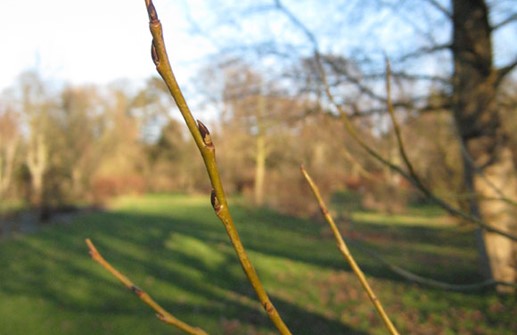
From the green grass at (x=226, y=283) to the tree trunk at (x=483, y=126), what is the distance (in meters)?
0.68

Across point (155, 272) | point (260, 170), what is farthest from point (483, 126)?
point (260, 170)

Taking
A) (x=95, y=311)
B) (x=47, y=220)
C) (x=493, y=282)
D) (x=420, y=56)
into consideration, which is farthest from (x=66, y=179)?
(x=493, y=282)

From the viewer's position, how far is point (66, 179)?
20.9 meters

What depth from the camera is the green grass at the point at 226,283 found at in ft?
20.7

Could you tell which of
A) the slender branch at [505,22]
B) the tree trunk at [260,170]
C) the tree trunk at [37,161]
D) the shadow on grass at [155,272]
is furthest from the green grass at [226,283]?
the tree trunk at [260,170]

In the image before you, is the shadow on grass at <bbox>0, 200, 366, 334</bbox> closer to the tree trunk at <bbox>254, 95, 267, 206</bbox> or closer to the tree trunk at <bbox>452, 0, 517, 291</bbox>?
the tree trunk at <bbox>452, 0, 517, 291</bbox>

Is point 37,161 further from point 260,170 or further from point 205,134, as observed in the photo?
point 205,134

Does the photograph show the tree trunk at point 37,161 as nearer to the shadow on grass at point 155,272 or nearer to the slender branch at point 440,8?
the shadow on grass at point 155,272

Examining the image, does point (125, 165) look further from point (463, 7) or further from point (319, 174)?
point (463, 7)

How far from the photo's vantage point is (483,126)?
5988mm

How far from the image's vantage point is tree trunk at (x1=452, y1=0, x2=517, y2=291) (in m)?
5.57

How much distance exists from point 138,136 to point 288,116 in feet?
91.3

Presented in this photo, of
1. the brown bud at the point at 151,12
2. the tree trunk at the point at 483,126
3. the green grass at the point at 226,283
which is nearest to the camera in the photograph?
the brown bud at the point at 151,12

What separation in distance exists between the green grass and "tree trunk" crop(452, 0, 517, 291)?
680 mm
